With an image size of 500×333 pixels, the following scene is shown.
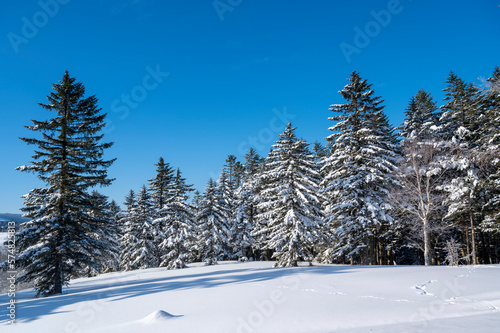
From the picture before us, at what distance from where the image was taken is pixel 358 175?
69.1ft

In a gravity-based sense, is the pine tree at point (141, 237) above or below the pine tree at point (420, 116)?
below

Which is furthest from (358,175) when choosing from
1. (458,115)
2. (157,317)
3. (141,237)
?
(141,237)

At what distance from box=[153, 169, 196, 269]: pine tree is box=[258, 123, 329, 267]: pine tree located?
31.8 ft

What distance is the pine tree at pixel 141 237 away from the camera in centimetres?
3291

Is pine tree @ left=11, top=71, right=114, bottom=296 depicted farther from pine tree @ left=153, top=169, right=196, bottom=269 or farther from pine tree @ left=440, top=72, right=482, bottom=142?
pine tree @ left=440, top=72, right=482, bottom=142

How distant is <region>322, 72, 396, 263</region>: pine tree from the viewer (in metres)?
20.6

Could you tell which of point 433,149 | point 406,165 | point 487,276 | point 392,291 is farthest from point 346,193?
point 392,291

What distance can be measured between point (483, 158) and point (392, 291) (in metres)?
4.90

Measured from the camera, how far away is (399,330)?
5.17 m

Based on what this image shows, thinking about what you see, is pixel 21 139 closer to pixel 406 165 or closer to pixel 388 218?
pixel 388 218

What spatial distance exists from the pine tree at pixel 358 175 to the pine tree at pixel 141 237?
72.4 feet

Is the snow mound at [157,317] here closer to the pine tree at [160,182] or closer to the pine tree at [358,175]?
the pine tree at [358,175]

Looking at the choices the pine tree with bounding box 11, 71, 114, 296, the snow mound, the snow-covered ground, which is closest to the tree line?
the pine tree with bounding box 11, 71, 114, 296

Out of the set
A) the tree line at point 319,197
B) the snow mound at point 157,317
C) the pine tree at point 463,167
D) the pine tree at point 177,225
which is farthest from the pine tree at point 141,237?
the pine tree at point 463,167
